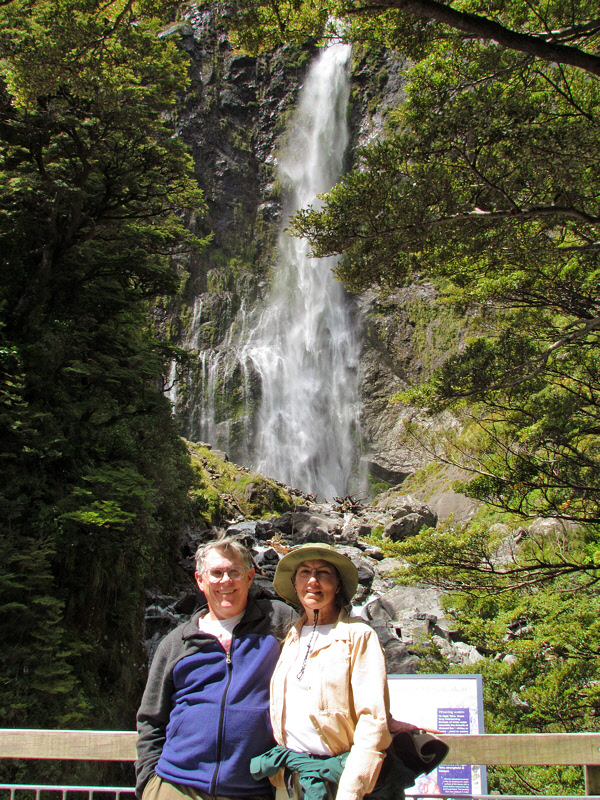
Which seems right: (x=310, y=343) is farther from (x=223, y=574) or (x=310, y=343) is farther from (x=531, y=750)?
(x=531, y=750)

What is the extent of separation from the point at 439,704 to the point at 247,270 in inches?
1447

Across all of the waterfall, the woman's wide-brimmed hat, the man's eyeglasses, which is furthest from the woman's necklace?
the waterfall

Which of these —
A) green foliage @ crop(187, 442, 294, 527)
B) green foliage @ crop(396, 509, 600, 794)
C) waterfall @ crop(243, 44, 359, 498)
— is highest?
waterfall @ crop(243, 44, 359, 498)

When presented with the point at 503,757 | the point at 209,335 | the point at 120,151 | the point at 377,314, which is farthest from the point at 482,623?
the point at 209,335

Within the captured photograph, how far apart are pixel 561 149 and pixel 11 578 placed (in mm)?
7902

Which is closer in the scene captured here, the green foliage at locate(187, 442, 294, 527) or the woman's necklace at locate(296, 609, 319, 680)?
the woman's necklace at locate(296, 609, 319, 680)

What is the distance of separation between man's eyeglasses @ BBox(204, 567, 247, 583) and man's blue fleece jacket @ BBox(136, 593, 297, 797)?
142 mm

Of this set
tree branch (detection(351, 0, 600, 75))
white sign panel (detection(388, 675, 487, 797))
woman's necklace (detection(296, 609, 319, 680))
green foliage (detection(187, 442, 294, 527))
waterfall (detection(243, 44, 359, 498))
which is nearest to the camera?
woman's necklace (detection(296, 609, 319, 680))

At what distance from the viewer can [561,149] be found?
4.67m

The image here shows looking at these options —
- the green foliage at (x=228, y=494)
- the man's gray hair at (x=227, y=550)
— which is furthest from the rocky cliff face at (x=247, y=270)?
the man's gray hair at (x=227, y=550)

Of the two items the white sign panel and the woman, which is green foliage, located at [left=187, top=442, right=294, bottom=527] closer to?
the white sign panel

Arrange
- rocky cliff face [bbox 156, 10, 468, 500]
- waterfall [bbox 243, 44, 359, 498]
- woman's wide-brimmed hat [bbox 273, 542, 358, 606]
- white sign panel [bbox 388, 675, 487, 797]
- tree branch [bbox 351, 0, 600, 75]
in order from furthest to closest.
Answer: waterfall [bbox 243, 44, 359, 498], rocky cliff face [bbox 156, 10, 468, 500], tree branch [bbox 351, 0, 600, 75], white sign panel [bbox 388, 675, 487, 797], woman's wide-brimmed hat [bbox 273, 542, 358, 606]

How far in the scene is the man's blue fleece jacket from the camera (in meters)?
2.07

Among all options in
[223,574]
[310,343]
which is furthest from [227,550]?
[310,343]
